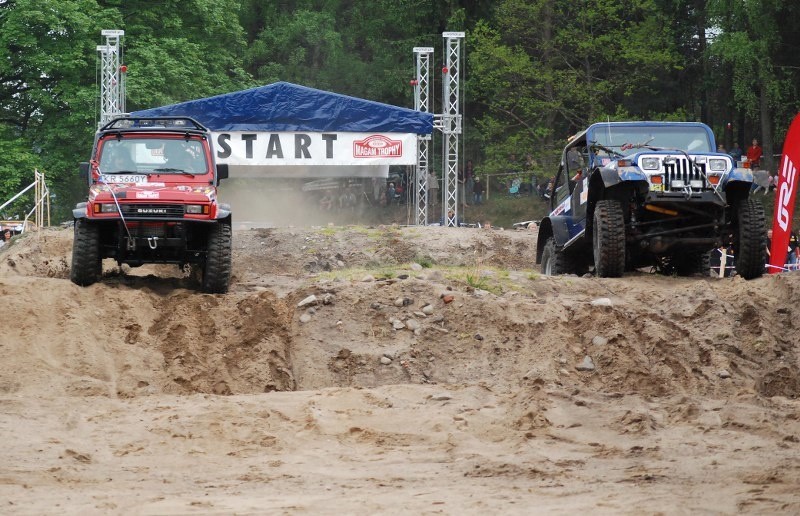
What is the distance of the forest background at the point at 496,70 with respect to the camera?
36312 mm

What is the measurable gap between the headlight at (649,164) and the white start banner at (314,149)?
39.8ft

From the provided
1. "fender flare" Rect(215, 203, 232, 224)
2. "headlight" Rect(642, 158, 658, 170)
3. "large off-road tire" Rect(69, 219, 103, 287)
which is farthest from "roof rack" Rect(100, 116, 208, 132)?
"headlight" Rect(642, 158, 658, 170)

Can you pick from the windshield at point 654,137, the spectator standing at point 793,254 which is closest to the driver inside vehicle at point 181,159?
the windshield at point 654,137

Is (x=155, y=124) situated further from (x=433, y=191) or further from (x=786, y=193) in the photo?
(x=433, y=191)

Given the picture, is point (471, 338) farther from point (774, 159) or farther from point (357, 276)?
point (774, 159)

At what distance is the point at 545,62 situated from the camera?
39.5 m

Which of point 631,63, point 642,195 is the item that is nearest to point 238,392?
point 642,195

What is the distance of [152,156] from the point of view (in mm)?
14383

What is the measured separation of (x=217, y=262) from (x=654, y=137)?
599cm

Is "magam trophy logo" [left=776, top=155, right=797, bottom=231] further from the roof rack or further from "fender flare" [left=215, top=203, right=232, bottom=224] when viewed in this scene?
the roof rack

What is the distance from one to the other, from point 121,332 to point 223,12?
106 ft

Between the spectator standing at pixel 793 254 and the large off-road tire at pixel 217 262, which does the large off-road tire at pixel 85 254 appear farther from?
the spectator standing at pixel 793 254

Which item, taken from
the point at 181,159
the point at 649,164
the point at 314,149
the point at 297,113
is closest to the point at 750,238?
the point at 649,164

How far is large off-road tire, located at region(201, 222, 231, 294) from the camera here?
13.8m
